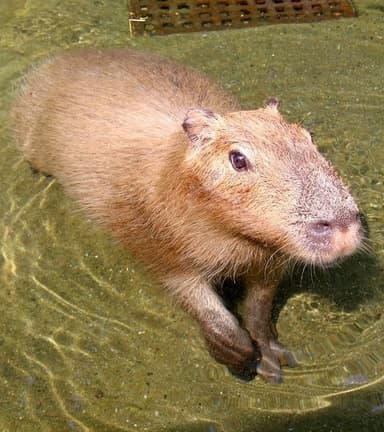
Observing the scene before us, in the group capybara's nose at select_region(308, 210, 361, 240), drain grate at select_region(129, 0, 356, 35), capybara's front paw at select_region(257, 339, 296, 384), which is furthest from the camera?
drain grate at select_region(129, 0, 356, 35)

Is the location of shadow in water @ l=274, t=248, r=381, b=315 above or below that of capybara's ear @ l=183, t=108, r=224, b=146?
below

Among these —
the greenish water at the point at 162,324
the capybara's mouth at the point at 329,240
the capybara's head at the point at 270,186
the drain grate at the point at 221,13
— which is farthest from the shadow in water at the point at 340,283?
the drain grate at the point at 221,13

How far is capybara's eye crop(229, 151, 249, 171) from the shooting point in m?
3.05

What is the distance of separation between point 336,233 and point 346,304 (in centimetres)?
131

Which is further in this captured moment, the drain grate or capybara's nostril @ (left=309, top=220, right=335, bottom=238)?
the drain grate

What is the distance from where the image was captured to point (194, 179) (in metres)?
3.29

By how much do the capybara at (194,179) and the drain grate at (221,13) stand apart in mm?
1130

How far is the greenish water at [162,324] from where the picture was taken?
3.46 meters

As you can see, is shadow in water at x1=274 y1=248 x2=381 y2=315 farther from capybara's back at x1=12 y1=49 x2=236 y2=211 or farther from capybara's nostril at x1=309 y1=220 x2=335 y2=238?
capybara's nostril at x1=309 y1=220 x2=335 y2=238

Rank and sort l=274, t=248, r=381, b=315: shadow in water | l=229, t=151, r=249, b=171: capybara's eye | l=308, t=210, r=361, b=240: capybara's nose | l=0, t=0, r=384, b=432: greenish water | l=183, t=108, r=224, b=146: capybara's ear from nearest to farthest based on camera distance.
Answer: l=308, t=210, r=361, b=240: capybara's nose → l=229, t=151, r=249, b=171: capybara's eye → l=183, t=108, r=224, b=146: capybara's ear → l=0, t=0, r=384, b=432: greenish water → l=274, t=248, r=381, b=315: shadow in water

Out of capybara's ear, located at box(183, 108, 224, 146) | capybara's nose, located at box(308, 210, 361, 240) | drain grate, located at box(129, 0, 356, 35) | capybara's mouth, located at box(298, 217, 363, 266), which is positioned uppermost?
capybara's ear, located at box(183, 108, 224, 146)

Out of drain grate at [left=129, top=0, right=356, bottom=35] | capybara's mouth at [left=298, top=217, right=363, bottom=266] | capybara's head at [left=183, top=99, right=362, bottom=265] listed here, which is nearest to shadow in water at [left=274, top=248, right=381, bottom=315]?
capybara's head at [left=183, top=99, right=362, bottom=265]

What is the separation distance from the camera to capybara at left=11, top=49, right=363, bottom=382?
2.89 meters

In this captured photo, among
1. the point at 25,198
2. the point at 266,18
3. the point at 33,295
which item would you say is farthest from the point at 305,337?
the point at 266,18
